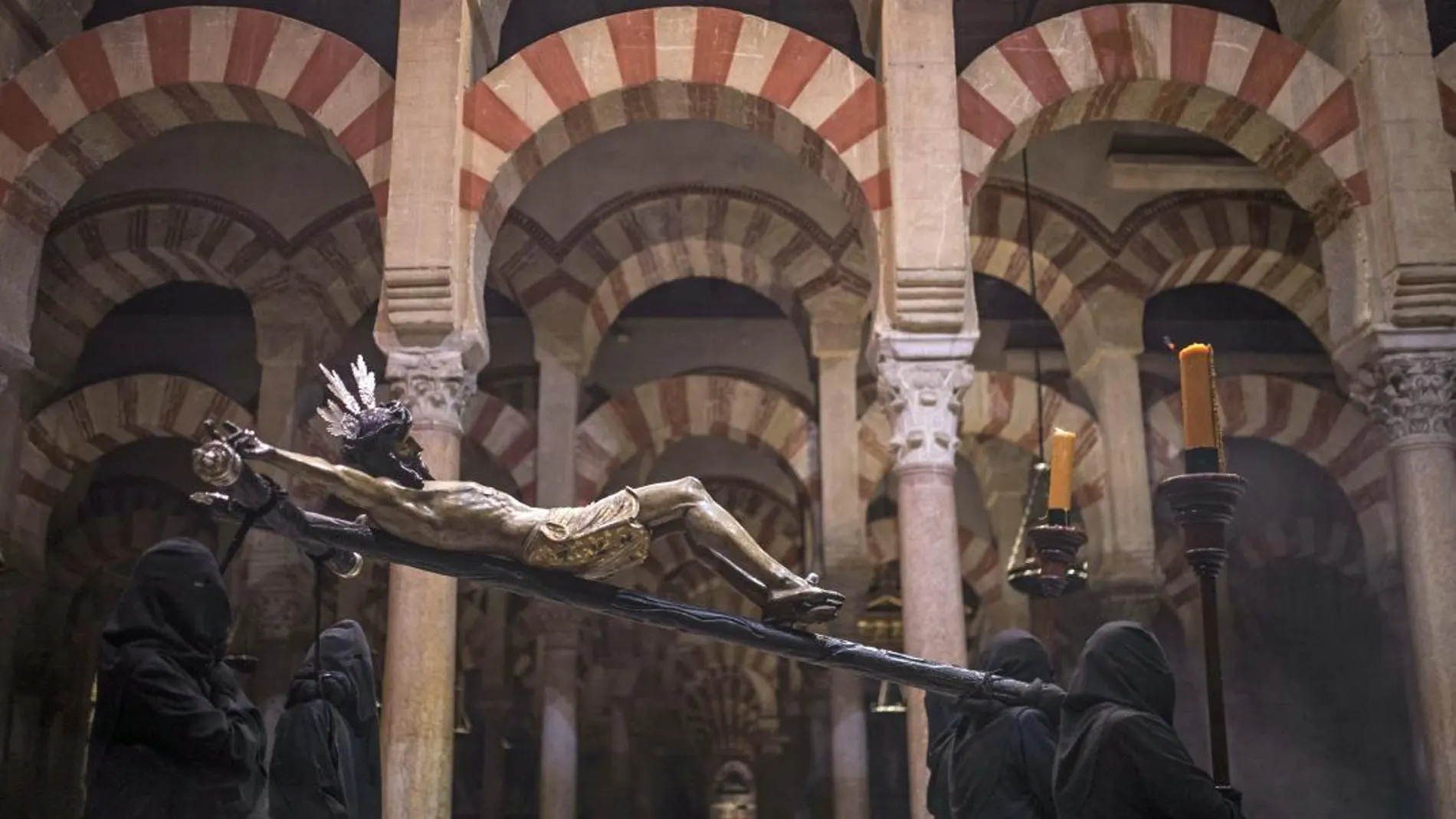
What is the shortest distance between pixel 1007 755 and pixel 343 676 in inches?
67.7

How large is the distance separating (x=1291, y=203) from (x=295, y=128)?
229 inches

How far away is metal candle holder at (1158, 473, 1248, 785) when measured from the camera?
115 inches

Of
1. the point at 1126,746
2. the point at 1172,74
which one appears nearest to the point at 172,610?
the point at 1126,746

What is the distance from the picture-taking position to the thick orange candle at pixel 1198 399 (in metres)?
3.16

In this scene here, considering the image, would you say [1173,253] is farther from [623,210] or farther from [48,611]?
[48,611]

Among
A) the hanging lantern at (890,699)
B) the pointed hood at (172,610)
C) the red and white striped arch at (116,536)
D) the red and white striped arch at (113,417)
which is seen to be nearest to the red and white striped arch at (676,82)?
the pointed hood at (172,610)

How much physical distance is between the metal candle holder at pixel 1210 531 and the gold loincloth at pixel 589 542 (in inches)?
47.9

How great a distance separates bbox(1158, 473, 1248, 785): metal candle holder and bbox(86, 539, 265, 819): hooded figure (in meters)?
1.99

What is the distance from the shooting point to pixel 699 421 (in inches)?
386

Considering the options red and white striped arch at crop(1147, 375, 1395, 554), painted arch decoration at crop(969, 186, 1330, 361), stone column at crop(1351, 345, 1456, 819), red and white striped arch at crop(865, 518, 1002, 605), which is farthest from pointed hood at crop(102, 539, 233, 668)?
red and white striped arch at crop(865, 518, 1002, 605)

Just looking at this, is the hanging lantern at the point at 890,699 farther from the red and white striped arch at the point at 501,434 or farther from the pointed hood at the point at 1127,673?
the pointed hood at the point at 1127,673

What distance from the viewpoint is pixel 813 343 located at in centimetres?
861

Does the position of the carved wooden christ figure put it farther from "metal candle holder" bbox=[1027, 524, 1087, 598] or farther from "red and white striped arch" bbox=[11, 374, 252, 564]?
"red and white striped arch" bbox=[11, 374, 252, 564]

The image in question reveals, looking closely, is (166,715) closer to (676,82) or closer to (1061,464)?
(1061,464)
